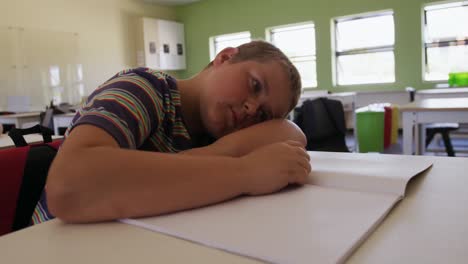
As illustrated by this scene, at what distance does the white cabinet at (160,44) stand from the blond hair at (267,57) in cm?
653

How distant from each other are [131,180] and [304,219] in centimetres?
24

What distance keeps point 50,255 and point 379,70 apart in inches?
248

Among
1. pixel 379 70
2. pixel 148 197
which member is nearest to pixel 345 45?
pixel 379 70

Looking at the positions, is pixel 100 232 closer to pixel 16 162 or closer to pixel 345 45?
pixel 16 162

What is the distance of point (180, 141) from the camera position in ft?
2.82

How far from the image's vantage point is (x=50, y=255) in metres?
0.41

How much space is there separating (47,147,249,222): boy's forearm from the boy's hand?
41 mm

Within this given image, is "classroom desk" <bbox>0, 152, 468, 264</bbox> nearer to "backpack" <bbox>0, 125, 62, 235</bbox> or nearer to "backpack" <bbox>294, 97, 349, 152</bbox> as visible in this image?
"backpack" <bbox>0, 125, 62, 235</bbox>

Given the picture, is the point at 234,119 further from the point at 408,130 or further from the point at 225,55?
the point at 408,130

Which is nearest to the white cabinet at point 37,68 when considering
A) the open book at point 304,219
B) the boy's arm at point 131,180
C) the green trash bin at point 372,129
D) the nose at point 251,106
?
the green trash bin at point 372,129

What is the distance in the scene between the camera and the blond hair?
31.9 inches

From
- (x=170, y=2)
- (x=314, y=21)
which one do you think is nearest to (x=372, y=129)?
(x=314, y=21)

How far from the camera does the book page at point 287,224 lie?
1.28ft

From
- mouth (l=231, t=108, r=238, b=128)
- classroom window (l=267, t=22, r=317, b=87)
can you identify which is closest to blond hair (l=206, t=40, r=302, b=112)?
mouth (l=231, t=108, r=238, b=128)
